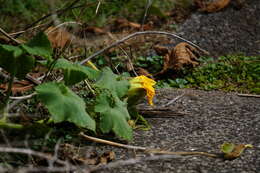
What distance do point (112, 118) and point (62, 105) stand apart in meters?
0.19

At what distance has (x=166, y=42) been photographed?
136 inches

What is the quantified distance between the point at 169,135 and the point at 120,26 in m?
2.12

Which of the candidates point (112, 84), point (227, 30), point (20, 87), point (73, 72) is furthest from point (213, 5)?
point (73, 72)

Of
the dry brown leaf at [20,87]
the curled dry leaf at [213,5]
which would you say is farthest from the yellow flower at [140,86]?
the curled dry leaf at [213,5]

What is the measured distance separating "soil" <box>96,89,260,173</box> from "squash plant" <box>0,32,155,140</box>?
0.13m

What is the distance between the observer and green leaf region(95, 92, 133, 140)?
5.47 ft

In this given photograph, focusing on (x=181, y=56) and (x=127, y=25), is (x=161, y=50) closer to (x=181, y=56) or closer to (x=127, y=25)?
(x=181, y=56)

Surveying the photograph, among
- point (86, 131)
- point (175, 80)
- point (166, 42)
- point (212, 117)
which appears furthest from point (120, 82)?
point (166, 42)

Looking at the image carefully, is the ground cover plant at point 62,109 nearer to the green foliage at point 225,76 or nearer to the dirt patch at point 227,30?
→ the green foliage at point 225,76

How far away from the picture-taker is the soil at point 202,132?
158 centimetres

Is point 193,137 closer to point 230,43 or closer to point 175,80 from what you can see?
point 175,80

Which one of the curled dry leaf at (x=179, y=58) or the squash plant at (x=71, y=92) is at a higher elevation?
the curled dry leaf at (x=179, y=58)

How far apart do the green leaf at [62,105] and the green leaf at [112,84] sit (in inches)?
7.7

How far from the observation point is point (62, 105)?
1.57 meters
